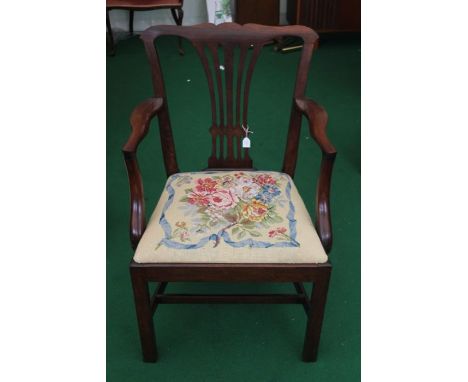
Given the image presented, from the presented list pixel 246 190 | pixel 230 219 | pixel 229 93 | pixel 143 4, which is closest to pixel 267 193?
pixel 246 190

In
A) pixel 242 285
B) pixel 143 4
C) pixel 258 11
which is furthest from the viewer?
pixel 258 11

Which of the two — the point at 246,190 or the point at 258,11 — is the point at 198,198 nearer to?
the point at 246,190

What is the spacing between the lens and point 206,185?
150 cm

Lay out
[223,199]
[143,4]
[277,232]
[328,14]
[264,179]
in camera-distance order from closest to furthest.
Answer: [277,232]
[223,199]
[264,179]
[143,4]
[328,14]

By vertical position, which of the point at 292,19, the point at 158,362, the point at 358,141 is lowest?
the point at 158,362

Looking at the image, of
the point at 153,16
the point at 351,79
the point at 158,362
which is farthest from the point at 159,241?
the point at 153,16

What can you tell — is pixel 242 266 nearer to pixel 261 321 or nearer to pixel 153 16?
pixel 261 321

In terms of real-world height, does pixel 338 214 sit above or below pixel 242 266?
below

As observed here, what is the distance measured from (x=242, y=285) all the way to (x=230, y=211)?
538 millimetres

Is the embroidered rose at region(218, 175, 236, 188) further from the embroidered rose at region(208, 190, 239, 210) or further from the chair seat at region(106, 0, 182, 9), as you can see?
the chair seat at region(106, 0, 182, 9)

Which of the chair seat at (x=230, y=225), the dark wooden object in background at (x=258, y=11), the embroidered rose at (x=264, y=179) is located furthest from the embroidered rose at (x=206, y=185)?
the dark wooden object in background at (x=258, y=11)

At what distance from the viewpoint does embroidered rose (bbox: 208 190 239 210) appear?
1.40 metres

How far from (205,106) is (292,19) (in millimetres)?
1640

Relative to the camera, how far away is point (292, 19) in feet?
14.1
